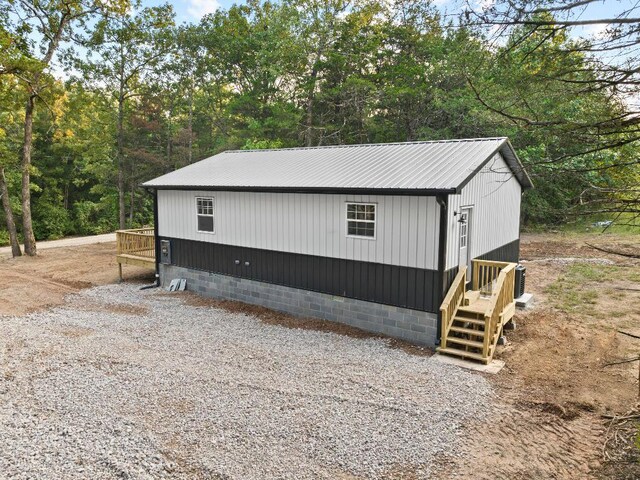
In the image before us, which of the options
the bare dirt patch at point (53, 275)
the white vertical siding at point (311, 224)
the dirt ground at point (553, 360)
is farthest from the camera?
the bare dirt patch at point (53, 275)

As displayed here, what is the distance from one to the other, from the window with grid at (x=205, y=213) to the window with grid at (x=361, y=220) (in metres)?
Answer: 4.69

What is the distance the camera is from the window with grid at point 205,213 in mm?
12609

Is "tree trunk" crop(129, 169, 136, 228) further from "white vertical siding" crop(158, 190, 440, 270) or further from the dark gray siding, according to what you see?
the dark gray siding

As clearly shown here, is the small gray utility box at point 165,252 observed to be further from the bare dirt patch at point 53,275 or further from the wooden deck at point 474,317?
the wooden deck at point 474,317

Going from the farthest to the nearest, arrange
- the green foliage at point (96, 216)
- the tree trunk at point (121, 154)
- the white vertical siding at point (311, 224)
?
the green foliage at point (96, 216) < the tree trunk at point (121, 154) < the white vertical siding at point (311, 224)

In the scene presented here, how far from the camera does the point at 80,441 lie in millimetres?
5129

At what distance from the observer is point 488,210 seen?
1072 cm

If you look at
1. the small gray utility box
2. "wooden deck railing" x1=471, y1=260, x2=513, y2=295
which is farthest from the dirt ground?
the small gray utility box

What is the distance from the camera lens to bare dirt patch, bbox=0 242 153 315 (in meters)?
11.7

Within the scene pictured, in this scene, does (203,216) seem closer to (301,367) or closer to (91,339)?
(91,339)

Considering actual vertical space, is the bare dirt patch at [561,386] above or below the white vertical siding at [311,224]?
below

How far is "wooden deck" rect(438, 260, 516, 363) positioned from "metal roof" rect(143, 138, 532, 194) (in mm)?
2089

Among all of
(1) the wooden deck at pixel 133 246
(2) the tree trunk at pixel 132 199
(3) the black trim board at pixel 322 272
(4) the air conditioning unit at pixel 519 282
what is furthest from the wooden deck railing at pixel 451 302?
(2) the tree trunk at pixel 132 199

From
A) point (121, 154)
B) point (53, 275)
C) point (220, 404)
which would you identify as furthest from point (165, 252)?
point (121, 154)
